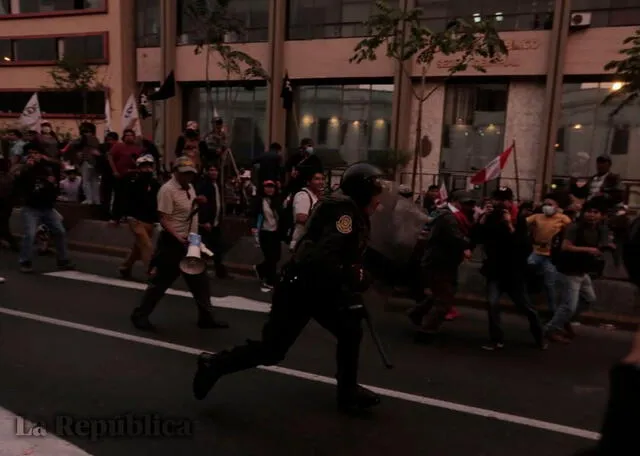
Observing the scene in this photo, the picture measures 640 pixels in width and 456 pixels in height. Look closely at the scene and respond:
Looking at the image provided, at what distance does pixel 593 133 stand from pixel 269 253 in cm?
1345

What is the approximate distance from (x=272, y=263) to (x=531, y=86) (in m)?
13.2

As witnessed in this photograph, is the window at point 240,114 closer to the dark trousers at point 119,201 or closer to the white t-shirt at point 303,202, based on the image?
the dark trousers at point 119,201

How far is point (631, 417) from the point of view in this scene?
152cm

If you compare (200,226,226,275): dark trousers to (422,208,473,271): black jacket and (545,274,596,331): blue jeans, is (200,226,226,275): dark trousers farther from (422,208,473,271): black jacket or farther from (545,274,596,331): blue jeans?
(545,274,596,331): blue jeans

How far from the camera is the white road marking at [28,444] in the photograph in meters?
3.39

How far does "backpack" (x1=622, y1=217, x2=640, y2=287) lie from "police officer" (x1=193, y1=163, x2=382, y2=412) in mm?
Answer: 2186

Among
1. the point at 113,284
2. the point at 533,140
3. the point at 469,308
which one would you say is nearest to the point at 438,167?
the point at 533,140

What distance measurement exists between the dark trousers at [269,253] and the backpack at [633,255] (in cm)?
669

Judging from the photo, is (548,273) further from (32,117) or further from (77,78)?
(77,78)

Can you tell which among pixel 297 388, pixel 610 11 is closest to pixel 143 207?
pixel 297 388

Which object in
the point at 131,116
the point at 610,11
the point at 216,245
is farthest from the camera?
the point at 610,11

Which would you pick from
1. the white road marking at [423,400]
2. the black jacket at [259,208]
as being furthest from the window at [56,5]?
the white road marking at [423,400]

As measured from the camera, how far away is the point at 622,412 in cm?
154

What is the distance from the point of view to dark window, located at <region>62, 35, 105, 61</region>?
27.6 m
